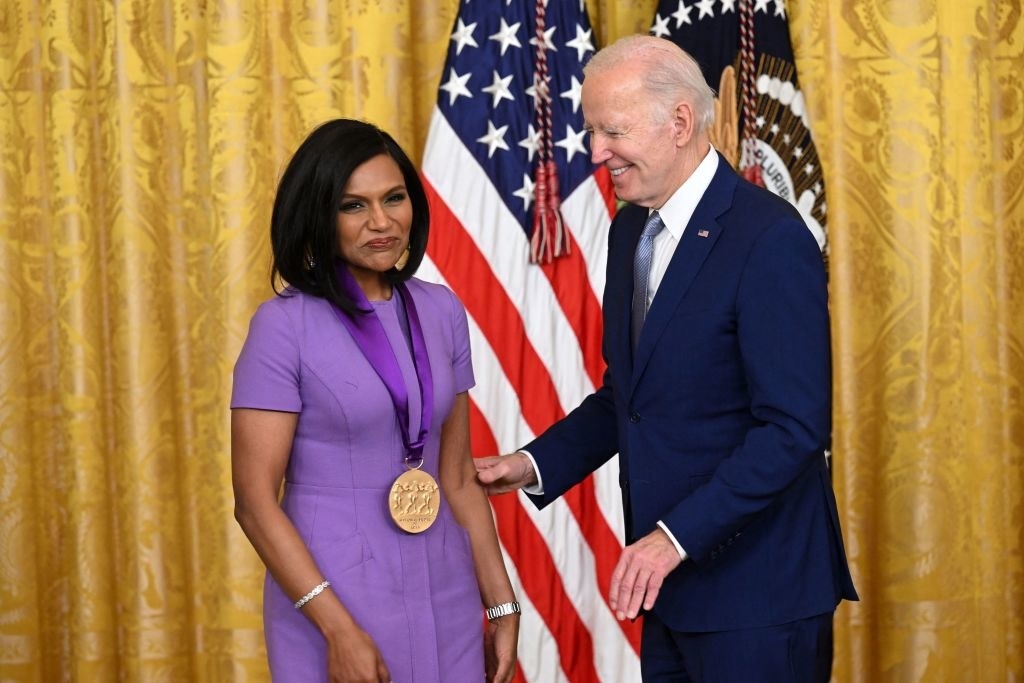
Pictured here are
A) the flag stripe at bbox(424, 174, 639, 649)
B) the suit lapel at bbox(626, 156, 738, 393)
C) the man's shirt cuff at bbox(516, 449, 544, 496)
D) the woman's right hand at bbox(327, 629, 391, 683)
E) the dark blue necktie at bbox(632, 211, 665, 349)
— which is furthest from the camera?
the flag stripe at bbox(424, 174, 639, 649)

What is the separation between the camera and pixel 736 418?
7.41 ft

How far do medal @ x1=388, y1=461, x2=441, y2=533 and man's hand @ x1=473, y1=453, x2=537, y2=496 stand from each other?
28 centimetres

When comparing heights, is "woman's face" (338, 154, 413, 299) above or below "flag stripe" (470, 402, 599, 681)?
above

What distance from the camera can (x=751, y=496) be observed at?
2127mm

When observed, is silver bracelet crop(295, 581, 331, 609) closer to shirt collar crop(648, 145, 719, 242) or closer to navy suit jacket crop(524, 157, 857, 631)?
navy suit jacket crop(524, 157, 857, 631)

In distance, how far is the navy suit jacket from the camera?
83.9 inches

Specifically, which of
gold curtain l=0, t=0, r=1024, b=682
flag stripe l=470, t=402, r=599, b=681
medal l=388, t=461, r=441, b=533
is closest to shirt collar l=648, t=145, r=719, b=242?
medal l=388, t=461, r=441, b=533

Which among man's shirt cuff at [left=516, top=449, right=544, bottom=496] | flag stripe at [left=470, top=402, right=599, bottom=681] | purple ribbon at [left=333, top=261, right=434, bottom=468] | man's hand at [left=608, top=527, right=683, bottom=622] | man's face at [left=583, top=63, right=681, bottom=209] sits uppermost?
man's face at [left=583, top=63, right=681, bottom=209]

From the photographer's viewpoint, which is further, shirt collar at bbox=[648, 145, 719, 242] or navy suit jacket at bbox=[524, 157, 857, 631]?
shirt collar at bbox=[648, 145, 719, 242]

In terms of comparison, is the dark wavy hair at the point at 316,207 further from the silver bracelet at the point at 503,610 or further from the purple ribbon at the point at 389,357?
the silver bracelet at the point at 503,610

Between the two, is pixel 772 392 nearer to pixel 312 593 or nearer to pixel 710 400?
pixel 710 400

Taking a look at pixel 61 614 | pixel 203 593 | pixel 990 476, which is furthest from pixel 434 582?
pixel 990 476

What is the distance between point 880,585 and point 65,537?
8.21 ft

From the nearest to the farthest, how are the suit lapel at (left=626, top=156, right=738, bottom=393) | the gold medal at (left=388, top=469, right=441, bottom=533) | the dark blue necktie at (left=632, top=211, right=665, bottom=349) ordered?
the gold medal at (left=388, top=469, right=441, bottom=533), the suit lapel at (left=626, top=156, right=738, bottom=393), the dark blue necktie at (left=632, top=211, right=665, bottom=349)
